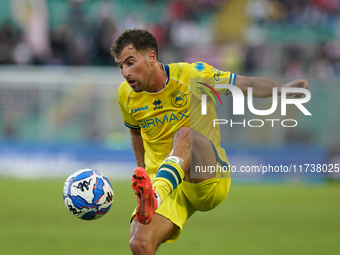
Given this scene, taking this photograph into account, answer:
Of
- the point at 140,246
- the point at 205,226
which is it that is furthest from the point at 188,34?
→ the point at 140,246

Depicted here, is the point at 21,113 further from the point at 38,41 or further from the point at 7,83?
the point at 38,41

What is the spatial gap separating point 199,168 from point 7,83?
11987 mm

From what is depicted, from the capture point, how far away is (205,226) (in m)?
9.00

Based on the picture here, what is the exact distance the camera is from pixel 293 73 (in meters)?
16.1

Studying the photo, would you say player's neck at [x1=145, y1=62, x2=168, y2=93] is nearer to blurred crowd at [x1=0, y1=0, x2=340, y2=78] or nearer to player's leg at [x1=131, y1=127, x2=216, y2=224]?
player's leg at [x1=131, y1=127, x2=216, y2=224]

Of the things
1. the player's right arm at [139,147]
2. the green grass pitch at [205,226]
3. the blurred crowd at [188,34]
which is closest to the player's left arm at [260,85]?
the player's right arm at [139,147]

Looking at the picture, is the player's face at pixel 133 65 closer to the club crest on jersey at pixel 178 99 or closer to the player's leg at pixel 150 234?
the club crest on jersey at pixel 178 99

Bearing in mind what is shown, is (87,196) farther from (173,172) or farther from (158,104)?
(158,104)

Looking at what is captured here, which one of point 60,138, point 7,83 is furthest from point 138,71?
point 7,83

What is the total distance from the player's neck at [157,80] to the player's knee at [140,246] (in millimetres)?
1465

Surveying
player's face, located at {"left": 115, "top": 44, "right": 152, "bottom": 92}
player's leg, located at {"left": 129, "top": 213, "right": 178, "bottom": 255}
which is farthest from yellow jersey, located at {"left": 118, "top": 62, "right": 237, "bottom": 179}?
player's leg, located at {"left": 129, "top": 213, "right": 178, "bottom": 255}

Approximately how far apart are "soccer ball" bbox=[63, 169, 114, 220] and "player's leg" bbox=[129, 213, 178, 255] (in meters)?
0.36

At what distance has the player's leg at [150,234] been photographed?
4475mm

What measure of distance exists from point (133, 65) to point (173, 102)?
584mm
